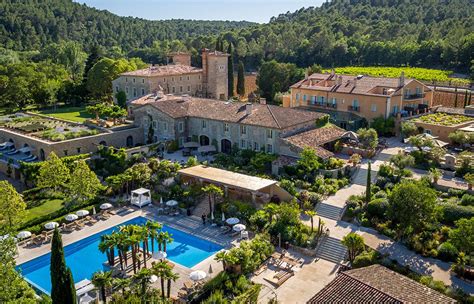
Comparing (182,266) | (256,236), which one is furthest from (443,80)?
(182,266)

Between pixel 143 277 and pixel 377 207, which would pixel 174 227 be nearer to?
pixel 143 277

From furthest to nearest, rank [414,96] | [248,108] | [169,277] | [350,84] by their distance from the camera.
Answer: [350,84]
[414,96]
[248,108]
[169,277]

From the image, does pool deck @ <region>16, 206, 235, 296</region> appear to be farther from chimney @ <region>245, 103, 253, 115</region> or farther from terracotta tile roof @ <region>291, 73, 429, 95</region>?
terracotta tile roof @ <region>291, 73, 429, 95</region>

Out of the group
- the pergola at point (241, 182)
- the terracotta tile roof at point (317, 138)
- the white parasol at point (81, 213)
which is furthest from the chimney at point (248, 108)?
the white parasol at point (81, 213)

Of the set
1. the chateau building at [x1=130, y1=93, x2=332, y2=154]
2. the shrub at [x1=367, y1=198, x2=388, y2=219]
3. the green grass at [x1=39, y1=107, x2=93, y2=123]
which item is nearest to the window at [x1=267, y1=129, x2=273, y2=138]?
the chateau building at [x1=130, y1=93, x2=332, y2=154]

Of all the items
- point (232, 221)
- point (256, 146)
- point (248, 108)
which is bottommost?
point (232, 221)

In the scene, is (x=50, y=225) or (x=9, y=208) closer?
(x=9, y=208)

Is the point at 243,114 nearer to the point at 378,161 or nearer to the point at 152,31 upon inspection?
the point at 378,161

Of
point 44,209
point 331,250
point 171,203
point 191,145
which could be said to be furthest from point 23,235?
point 331,250
